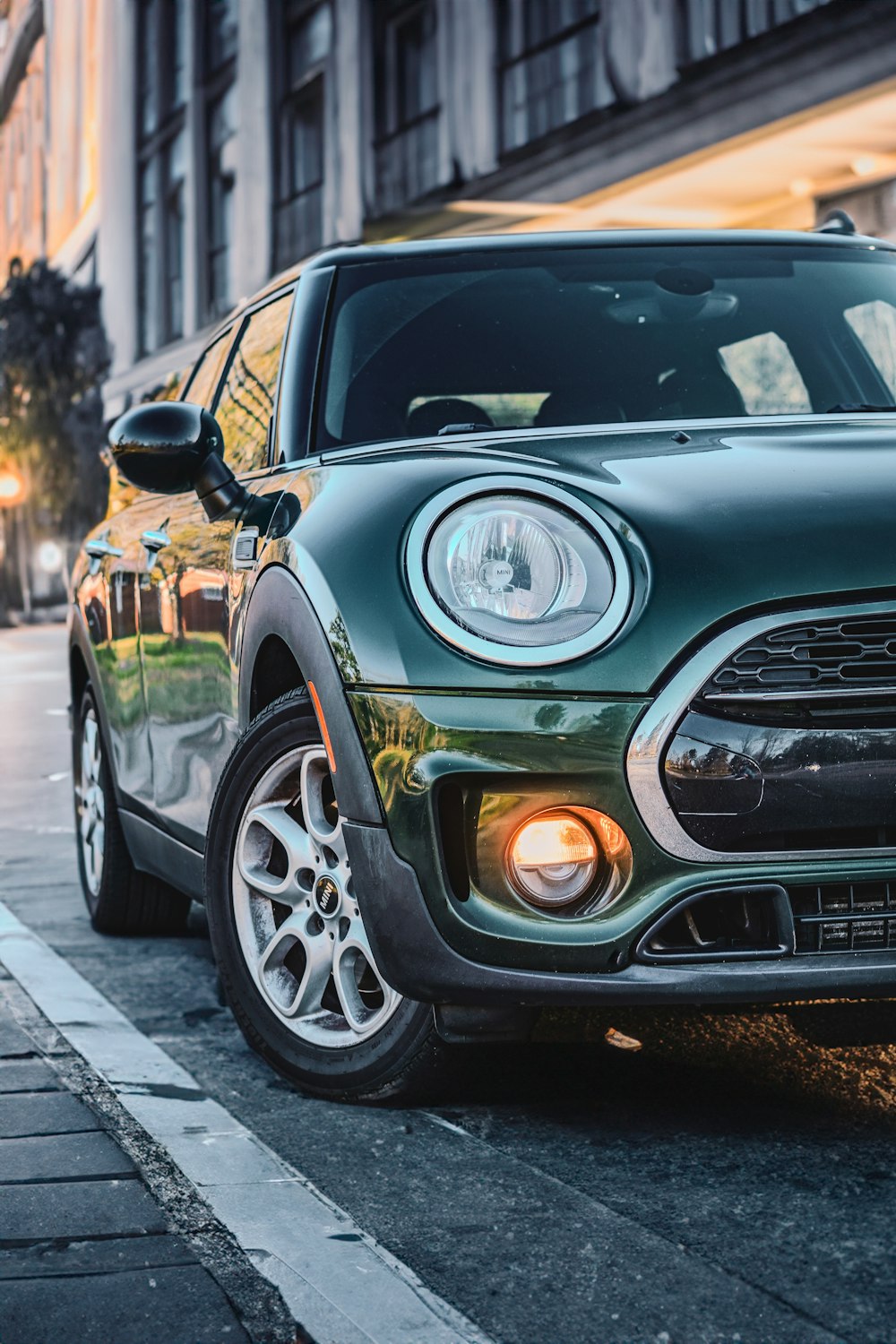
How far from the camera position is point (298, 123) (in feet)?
89.7

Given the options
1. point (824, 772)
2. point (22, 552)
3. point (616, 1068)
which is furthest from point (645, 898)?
point (22, 552)

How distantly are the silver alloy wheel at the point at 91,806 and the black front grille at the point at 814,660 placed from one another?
106 inches

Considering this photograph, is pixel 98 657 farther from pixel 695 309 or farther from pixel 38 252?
pixel 38 252

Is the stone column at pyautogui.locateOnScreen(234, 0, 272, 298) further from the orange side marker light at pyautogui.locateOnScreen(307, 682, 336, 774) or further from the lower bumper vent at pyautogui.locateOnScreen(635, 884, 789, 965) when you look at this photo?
the lower bumper vent at pyautogui.locateOnScreen(635, 884, 789, 965)

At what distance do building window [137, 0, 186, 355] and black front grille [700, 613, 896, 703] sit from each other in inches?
1224

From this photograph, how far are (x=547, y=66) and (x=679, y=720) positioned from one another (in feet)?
55.7

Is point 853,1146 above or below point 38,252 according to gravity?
below

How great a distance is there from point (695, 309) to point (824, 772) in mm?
1753

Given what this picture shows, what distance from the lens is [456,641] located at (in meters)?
2.91

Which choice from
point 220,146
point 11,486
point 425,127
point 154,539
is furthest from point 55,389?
point 154,539

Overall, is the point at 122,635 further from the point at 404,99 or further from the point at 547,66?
the point at 404,99

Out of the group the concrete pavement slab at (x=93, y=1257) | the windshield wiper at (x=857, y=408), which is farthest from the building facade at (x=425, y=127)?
the concrete pavement slab at (x=93, y=1257)

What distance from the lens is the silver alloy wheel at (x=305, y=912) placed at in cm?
333

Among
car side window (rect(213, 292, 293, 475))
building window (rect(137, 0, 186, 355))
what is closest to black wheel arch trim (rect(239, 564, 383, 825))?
car side window (rect(213, 292, 293, 475))
